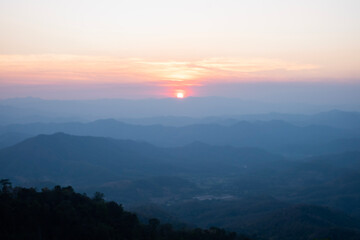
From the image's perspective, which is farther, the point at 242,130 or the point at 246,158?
the point at 242,130

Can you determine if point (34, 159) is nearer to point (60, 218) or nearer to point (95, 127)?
point (60, 218)

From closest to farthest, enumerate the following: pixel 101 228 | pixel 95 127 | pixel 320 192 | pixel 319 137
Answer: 1. pixel 101 228
2. pixel 320 192
3. pixel 319 137
4. pixel 95 127

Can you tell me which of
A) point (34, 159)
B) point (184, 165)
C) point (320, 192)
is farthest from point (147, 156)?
point (320, 192)

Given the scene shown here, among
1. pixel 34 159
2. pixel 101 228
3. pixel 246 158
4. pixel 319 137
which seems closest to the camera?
pixel 101 228

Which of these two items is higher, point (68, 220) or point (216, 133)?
point (68, 220)

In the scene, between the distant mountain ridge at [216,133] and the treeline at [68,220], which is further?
the distant mountain ridge at [216,133]

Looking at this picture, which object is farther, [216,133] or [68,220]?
[216,133]

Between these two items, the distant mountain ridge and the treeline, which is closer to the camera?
the treeline

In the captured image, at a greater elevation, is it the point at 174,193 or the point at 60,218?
the point at 60,218
